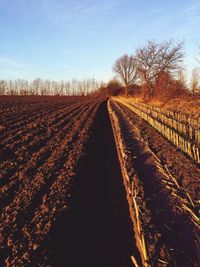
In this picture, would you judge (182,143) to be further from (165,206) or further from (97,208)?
(97,208)

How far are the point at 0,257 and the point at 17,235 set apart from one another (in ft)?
1.62

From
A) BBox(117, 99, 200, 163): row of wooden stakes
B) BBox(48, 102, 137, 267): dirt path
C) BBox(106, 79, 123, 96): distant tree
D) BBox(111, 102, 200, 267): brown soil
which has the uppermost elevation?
BBox(106, 79, 123, 96): distant tree

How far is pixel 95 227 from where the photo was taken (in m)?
4.37

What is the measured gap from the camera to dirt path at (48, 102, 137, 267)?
3.57m

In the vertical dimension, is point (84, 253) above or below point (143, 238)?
below

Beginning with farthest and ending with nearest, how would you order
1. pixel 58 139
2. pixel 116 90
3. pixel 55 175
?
pixel 116 90 < pixel 58 139 < pixel 55 175

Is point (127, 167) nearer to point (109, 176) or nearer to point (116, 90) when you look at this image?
point (109, 176)

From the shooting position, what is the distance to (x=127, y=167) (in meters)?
6.93

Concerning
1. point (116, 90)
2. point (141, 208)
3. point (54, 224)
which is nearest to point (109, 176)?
point (141, 208)

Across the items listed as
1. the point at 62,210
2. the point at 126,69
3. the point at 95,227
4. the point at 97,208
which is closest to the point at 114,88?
the point at 126,69

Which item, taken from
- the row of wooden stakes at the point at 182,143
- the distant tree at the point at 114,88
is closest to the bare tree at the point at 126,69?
the distant tree at the point at 114,88

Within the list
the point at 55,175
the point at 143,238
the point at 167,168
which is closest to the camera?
the point at 143,238

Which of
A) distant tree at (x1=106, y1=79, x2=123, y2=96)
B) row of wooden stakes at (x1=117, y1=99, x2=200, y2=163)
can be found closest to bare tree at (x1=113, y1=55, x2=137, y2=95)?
distant tree at (x1=106, y1=79, x2=123, y2=96)

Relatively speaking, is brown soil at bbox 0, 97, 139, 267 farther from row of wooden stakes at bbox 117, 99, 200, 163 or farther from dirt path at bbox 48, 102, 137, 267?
row of wooden stakes at bbox 117, 99, 200, 163
